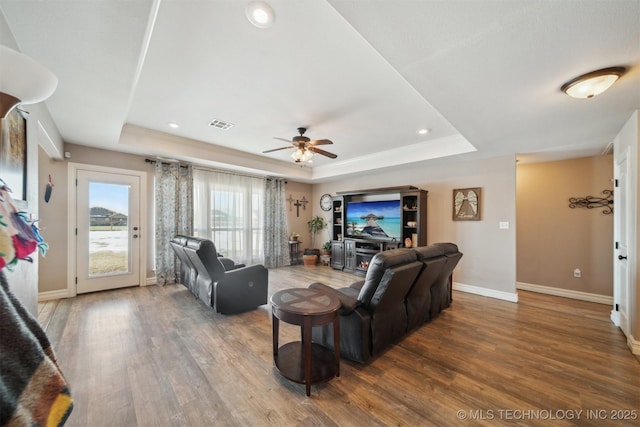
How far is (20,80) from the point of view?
2.84 ft

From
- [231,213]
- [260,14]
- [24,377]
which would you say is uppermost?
[260,14]

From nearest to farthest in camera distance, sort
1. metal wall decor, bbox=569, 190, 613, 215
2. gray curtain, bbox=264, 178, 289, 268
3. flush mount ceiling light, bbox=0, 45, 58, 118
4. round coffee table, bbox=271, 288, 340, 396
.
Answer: flush mount ceiling light, bbox=0, 45, 58, 118
round coffee table, bbox=271, 288, 340, 396
metal wall decor, bbox=569, 190, 613, 215
gray curtain, bbox=264, 178, 289, 268


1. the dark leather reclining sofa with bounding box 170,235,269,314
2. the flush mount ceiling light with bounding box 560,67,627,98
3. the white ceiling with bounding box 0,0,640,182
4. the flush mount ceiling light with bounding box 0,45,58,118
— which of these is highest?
the white ceiling with bounding box 0,0,640,182

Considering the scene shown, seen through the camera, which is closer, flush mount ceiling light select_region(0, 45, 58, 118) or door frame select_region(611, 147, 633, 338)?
flush mount ceiling light select_region(0, 45, 58, 118)

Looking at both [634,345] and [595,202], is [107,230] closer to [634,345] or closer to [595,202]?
[634,345]

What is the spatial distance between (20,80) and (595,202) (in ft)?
20.7

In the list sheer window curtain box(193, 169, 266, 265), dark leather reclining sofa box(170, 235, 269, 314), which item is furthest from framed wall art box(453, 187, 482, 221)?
sheer window curtain box(193, 169, 266, 265)

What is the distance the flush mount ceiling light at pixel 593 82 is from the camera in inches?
72.8

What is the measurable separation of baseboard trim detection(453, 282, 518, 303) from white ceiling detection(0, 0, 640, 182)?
2.31 m

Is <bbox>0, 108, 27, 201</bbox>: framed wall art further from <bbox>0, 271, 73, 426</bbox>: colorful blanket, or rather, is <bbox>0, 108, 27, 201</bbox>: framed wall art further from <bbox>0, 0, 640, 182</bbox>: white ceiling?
<bbox>0, 271, 73, 426</bbox>: colorful blanket

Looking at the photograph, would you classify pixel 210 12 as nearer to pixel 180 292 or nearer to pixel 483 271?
pixel 180 292

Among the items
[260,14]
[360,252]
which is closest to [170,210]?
[360,252]

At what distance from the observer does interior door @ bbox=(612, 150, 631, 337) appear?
270 cm

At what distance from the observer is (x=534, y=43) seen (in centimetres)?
161
